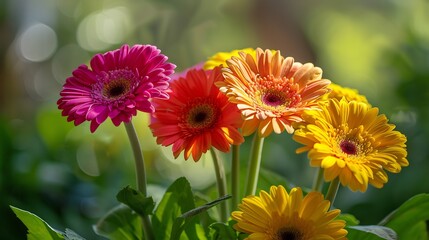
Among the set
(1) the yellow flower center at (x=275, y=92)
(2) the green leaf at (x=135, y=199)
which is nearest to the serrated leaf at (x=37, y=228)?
(2) the green leaf at (x=135, y=199)

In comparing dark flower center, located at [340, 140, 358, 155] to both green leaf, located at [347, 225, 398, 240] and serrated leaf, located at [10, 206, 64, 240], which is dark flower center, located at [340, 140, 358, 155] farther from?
serrated leaf, located at [10, 206, 64, 240]

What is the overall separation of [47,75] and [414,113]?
3.62 feet

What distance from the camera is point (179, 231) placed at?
421 millimetres

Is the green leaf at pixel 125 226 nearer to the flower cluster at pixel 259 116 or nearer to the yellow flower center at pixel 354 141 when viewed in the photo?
the flower cluster at pixel 259 116

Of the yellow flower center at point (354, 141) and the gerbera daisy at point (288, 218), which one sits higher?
the yellow flower center at point (354, 141)

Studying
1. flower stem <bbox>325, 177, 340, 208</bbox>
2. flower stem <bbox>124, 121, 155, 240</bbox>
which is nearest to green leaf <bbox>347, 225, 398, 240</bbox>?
flower stem <bbox>325, 177, 340, 208</bbox>

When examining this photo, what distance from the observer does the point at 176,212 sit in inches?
18.1

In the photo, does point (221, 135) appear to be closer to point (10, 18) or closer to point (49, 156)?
point (49, 156)

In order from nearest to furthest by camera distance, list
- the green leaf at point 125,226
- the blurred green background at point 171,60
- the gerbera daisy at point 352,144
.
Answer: the gerbera daisy at point 352,144, the green leaf at point 125,226, the blurred green background at point 171,60

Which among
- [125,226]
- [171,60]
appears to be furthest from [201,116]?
[171,60]

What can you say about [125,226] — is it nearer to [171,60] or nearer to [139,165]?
[139,165]

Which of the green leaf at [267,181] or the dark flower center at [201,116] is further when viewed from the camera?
the green leaf at [267,181]

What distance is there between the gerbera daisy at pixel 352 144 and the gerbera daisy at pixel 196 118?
42mm

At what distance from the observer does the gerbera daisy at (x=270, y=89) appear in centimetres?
37
